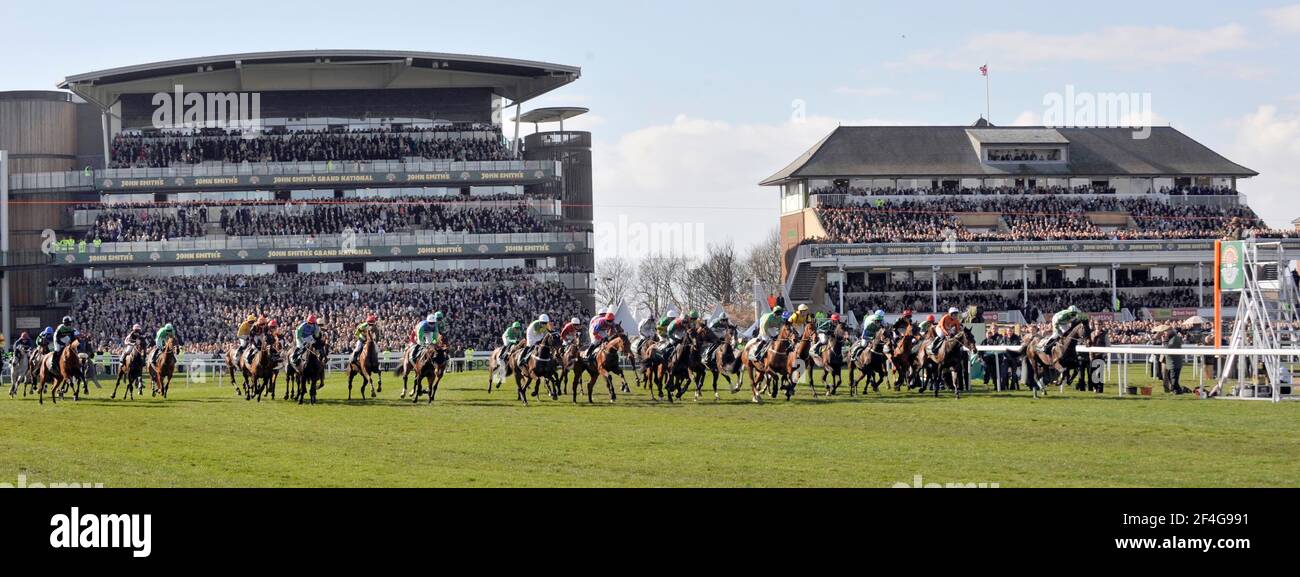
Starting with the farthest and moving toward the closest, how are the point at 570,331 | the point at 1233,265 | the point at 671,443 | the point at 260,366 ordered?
1. the point at 260,366
2. the point at 570,331
3. the point at 1233,265
4. the point at 671,443

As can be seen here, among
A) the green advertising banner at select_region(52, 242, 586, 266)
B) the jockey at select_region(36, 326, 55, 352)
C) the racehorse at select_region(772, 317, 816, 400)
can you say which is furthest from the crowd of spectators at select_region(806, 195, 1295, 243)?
the jockey at select_region(36, 326, 55, 352)

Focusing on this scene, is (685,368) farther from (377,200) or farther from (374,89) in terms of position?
(374,89)

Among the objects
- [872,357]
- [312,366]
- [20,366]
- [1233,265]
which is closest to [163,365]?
[312,366]

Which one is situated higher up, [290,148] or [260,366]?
[290,148]

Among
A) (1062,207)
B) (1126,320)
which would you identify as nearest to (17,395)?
(1126,320)

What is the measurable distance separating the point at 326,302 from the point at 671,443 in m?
40.9

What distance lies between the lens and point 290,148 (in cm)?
6256

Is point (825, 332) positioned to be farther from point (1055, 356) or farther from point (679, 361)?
point (1055, 356)

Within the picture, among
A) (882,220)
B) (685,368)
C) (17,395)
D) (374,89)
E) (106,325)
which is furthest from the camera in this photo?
(374,89)

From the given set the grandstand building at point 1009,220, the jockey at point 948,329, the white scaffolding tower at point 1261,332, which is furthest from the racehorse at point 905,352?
the grandstand building at point 1009,220

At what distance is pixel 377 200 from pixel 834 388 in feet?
122

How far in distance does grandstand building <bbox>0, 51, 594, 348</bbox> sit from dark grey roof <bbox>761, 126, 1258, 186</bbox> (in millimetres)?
11525

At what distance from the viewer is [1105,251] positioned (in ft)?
190

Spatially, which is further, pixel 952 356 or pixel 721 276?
pixel 721 276
